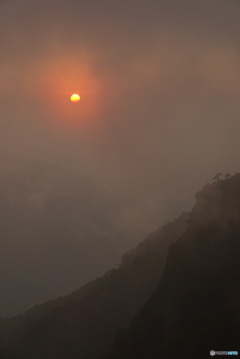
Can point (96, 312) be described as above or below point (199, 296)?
above

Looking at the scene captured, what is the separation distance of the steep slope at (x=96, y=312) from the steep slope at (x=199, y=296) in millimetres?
10994

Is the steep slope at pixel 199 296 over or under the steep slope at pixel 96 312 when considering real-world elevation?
under

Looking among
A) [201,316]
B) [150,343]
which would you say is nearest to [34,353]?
[150,343]

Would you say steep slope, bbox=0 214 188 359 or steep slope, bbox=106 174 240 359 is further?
steep slope, bbox=0 214 188 359

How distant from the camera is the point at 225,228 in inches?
1932

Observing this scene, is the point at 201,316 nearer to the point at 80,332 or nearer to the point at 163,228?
the point at 80,332

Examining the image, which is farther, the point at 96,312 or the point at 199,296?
the point at 96,312

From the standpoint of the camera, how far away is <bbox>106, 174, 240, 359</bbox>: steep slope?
113 ft

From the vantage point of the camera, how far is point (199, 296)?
41.2 m

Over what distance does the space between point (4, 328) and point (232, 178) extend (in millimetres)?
58164

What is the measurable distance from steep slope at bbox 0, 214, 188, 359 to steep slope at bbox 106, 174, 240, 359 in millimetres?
10994

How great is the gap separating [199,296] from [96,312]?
1057 inches

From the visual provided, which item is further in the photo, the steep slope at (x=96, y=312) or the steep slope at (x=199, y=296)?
the steep slope at (x=96, y=312)

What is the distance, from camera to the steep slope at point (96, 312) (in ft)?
194
